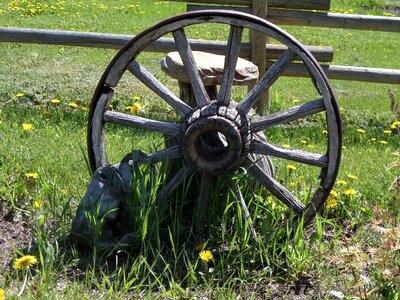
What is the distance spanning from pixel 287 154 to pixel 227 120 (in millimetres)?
410

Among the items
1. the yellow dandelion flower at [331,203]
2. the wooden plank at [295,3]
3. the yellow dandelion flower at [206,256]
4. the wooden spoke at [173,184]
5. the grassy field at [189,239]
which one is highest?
the wooden plank at [295,3]

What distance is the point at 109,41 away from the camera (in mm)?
8062

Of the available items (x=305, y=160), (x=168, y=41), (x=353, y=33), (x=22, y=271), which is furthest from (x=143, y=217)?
(x=353, y=33)

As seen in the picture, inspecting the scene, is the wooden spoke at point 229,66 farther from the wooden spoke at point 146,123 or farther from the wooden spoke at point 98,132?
the wooden spoke at point 98,132

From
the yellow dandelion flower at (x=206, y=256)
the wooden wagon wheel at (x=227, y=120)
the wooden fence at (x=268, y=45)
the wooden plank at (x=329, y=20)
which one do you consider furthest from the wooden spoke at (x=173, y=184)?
the wooden plank at (x=329, y=20)

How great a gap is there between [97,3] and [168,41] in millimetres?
8479

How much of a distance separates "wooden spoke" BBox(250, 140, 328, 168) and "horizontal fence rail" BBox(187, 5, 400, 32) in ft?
13.2

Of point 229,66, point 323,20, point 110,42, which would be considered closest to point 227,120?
point 229,66

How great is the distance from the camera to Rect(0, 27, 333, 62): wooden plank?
26.2ft

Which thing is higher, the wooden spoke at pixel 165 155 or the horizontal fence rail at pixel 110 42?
the horizontal fence rail at pixel 110 42

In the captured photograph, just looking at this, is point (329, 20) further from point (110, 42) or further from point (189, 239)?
point (189, 239)

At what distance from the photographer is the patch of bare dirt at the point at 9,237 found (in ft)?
13.1

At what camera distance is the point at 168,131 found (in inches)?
171

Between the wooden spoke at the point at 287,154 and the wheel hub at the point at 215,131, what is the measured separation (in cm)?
8
